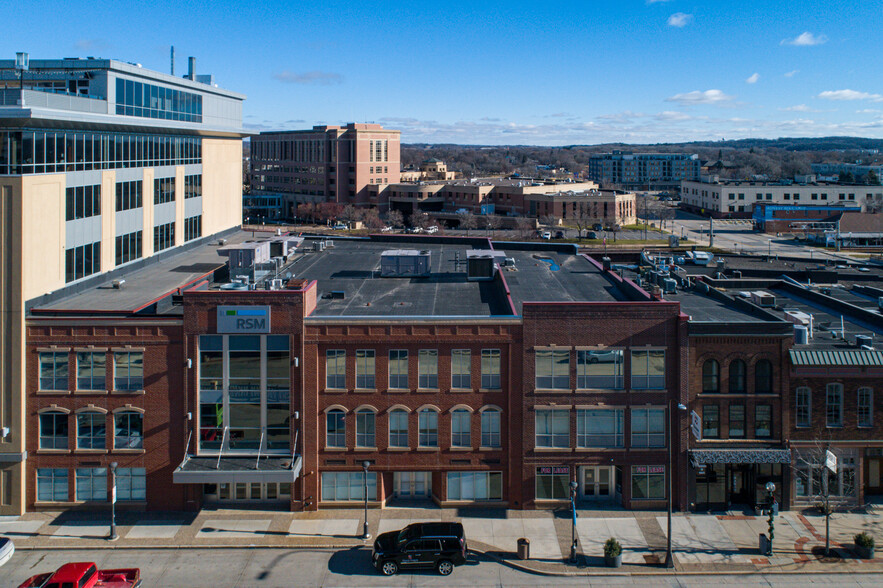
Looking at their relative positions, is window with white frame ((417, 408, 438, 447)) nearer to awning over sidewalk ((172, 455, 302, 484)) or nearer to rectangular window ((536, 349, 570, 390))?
rectangular window ((536, 349, 570, 390))

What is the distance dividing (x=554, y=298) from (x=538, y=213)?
135 metres

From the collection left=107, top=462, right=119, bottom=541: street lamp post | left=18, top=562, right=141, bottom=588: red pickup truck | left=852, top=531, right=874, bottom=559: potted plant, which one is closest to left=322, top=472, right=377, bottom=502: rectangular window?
left=107, top=462, right=119, bottom=541: street lamp post

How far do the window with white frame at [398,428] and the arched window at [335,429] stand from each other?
7.18 ft

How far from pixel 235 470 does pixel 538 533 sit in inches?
531

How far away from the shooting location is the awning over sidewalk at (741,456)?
121 feet

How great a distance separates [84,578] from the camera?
29.0 metres

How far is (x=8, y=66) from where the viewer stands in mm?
49531

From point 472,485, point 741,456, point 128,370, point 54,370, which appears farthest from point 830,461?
point 54,370

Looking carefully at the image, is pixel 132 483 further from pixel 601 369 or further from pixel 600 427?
pixel 601 369

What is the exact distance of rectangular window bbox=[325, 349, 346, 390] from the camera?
37.7 m

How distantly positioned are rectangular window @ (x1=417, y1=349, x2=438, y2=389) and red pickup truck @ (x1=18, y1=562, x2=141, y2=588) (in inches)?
562

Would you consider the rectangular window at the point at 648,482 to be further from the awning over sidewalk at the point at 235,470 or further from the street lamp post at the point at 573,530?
the awning over sidewalk at the point at 235,470

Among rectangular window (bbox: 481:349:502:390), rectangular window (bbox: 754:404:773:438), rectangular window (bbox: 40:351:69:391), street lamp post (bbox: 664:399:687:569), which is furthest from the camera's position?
rectangular window (bbox: 481:349:502:390)

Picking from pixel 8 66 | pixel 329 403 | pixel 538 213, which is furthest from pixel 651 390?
pixel 538 213
